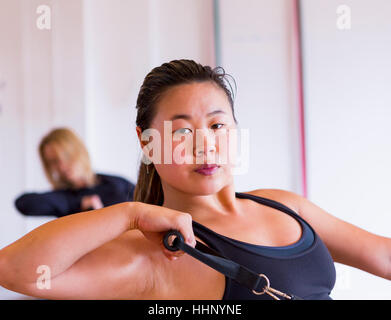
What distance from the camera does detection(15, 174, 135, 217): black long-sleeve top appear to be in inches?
86.8

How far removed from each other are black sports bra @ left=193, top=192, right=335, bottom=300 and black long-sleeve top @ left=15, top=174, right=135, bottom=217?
1.58 meters

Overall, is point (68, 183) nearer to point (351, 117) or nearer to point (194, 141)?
point (351, 117)

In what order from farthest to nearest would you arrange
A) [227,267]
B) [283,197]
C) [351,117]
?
[351,117], [283,197], [227,267]

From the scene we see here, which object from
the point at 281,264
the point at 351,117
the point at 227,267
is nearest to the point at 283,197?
the point at 281,264

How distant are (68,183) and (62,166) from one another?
10cm

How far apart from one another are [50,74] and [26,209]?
729mm

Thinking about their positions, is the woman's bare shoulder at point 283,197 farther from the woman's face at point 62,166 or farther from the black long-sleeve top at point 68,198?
the woman's face at point 62,166

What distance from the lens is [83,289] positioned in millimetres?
560

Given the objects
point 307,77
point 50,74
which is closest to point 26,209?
point 50,74

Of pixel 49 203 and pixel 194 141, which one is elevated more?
pixel 194 141

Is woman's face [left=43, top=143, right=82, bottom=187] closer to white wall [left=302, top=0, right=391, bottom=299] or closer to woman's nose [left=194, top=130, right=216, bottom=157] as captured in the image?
white wall [left=302, top=0, right=391, bottom=299]

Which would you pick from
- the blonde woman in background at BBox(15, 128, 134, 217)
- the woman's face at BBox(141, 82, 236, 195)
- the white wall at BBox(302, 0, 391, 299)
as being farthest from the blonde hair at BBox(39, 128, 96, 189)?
the woman's face at BBox(141, 82, 236, 195)

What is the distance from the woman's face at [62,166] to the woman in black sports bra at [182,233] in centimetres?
163

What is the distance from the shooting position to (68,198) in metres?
2.29
